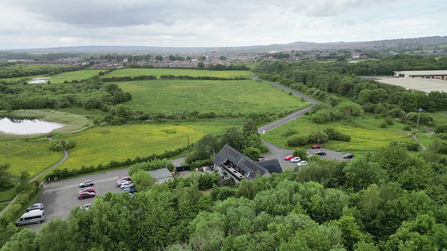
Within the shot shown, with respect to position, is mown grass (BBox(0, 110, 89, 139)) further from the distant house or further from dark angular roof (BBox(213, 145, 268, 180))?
the distant house

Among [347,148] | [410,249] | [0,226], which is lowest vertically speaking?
[347,148]

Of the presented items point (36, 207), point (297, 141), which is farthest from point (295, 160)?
point (36, 207)

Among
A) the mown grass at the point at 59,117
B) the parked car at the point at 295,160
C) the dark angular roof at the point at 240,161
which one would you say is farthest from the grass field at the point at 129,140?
the parked car at the point at 295,160

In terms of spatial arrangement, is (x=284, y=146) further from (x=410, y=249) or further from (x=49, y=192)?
(x=49, y=192)

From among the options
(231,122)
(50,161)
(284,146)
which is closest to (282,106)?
(231,122)

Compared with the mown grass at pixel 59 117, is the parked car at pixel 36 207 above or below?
below

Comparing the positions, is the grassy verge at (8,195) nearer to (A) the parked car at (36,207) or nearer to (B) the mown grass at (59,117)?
(A) the parked car at (36,207)
